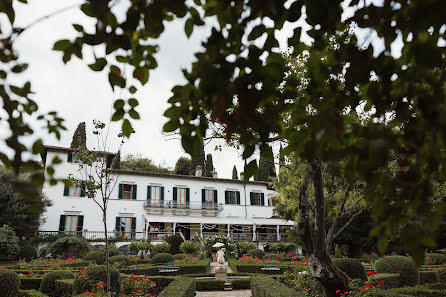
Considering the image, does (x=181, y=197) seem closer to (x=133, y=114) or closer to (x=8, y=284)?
(x=8, y=284)

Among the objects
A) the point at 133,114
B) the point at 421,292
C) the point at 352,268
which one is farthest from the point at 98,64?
the point at 421,292

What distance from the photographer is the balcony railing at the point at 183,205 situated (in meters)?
26.7

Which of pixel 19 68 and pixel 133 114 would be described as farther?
pixel 133 114

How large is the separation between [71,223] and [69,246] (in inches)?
180

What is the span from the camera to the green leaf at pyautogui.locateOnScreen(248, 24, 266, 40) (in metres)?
1.59

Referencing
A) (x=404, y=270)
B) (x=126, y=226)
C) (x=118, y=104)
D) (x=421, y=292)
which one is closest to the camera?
(x=118, y=104)

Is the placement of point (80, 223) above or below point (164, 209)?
below

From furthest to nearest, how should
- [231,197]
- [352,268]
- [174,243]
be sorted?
1. [231,197]
2. [174,243]
3. [352,268]

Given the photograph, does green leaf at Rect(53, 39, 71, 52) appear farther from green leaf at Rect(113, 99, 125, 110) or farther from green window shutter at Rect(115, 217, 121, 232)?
green window shutter at Rect(115, 217, 121, 232)

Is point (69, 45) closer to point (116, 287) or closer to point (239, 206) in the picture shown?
point (116, 287)

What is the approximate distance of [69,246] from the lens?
19.3 metres

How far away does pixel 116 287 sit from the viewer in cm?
758

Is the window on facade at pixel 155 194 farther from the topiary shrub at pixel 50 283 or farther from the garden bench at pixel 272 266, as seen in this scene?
the topiary shrub at pixel 50 283

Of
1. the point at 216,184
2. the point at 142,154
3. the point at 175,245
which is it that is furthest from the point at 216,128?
the point at 142,154
